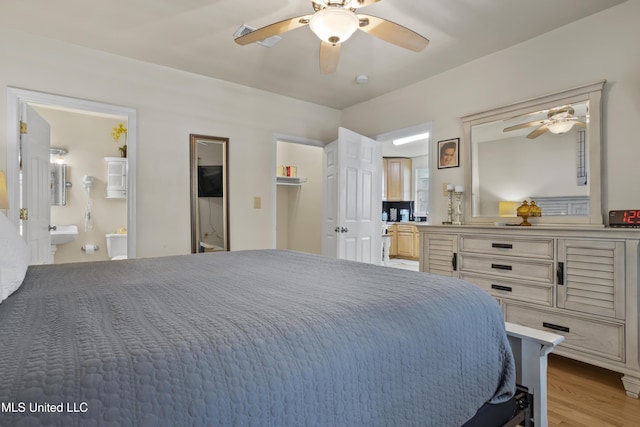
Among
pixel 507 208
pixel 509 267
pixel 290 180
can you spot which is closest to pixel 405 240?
pixel 290 180

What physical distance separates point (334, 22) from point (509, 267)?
2.20 metres

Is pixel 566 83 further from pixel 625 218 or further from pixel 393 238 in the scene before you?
pixel 393 238

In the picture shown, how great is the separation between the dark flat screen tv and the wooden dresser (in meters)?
2.55

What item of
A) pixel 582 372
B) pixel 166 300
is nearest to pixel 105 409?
pixel 166 300

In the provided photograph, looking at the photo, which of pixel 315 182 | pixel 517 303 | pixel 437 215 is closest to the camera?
pixel 517 303

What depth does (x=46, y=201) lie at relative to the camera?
323 cm

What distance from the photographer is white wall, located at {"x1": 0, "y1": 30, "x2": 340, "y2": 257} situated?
284 centimetres

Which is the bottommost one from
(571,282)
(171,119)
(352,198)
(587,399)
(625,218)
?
(587,399)

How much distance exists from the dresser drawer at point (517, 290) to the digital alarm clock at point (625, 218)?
59 cm

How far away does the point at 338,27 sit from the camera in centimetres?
178

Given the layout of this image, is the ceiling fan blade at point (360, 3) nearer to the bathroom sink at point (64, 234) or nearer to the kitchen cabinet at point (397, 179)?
the bathroom sink at point (64, 234)

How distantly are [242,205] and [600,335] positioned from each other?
3324 millimetres

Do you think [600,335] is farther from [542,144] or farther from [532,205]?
[542,144]

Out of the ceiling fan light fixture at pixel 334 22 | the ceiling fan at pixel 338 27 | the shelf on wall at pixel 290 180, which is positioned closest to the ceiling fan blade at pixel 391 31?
the ceiling fan at pixel 338 27
